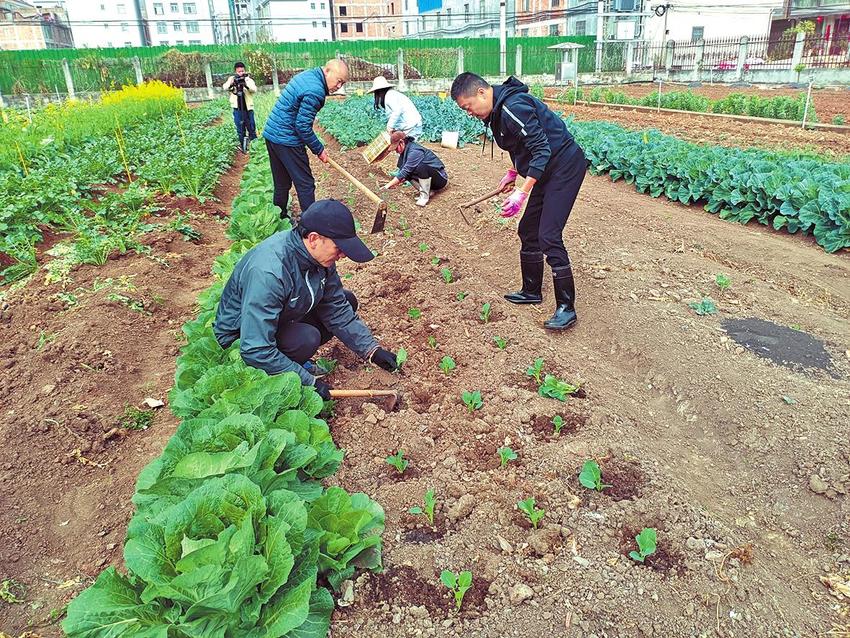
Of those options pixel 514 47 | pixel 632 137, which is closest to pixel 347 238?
pixel 632 137

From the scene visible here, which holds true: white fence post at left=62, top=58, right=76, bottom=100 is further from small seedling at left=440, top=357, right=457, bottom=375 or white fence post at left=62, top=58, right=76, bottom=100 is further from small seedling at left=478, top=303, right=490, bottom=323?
small seedling at left=440, top=357, right=457, bottom=375

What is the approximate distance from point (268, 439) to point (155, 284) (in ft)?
12.9

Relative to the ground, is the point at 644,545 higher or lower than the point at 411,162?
lower

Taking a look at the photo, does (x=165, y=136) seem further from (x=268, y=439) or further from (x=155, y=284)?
(x=268, y=439)

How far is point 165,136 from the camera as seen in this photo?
13250 mm

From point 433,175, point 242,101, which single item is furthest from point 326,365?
point 242,101

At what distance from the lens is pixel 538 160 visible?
423cm

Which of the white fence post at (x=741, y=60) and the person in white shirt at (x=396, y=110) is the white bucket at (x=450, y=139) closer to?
the person in white shirt at (x=396, y=110)

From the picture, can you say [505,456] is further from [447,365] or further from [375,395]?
[447,365]

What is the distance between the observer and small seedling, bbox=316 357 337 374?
162 inches

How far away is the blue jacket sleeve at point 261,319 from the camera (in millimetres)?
3100

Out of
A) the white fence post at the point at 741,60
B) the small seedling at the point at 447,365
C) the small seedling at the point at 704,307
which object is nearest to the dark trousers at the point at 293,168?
the small seedling at the point at 447,365

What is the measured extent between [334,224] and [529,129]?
178 centimetres

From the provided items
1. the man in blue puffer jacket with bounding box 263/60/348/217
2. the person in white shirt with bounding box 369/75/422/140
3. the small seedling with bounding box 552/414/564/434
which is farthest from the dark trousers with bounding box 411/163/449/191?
the small seedling with bounding box 552/414/564/434
